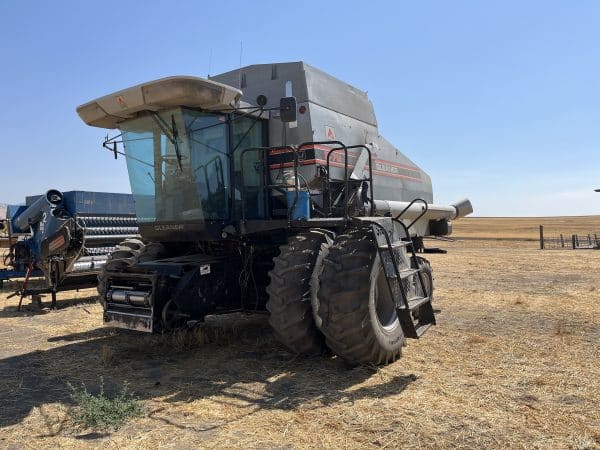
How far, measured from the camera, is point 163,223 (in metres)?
6.20

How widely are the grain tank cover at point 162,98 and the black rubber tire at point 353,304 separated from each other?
2.09m

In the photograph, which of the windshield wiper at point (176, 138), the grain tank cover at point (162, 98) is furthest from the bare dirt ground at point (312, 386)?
the grain tank cover at point (162, 98)

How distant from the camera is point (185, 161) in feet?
19.3

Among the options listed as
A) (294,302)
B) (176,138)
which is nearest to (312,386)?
(294,302)

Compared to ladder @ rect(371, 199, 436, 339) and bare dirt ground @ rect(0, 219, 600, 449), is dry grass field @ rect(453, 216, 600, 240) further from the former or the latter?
ladder @ rect(371, 199, 436, 339)

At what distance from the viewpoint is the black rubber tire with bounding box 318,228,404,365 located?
4770 mm

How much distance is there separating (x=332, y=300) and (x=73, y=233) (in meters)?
7.16

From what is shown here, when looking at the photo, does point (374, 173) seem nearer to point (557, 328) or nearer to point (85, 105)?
point (557, 328)

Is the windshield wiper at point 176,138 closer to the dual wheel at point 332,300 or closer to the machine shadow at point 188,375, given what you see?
the dual wheel at point 332,300

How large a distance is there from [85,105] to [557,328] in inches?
268

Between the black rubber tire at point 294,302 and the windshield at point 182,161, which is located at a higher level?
the windshield at point 182,161

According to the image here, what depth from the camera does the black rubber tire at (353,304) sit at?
4.77 meters

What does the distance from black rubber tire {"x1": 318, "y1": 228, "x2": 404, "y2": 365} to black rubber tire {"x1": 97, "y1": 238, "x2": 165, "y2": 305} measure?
2.58 m

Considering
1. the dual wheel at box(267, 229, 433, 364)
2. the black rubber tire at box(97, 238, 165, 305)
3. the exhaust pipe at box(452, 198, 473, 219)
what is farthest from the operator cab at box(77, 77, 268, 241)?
the exhaust pipe at box(452, 198, 473, 219)
